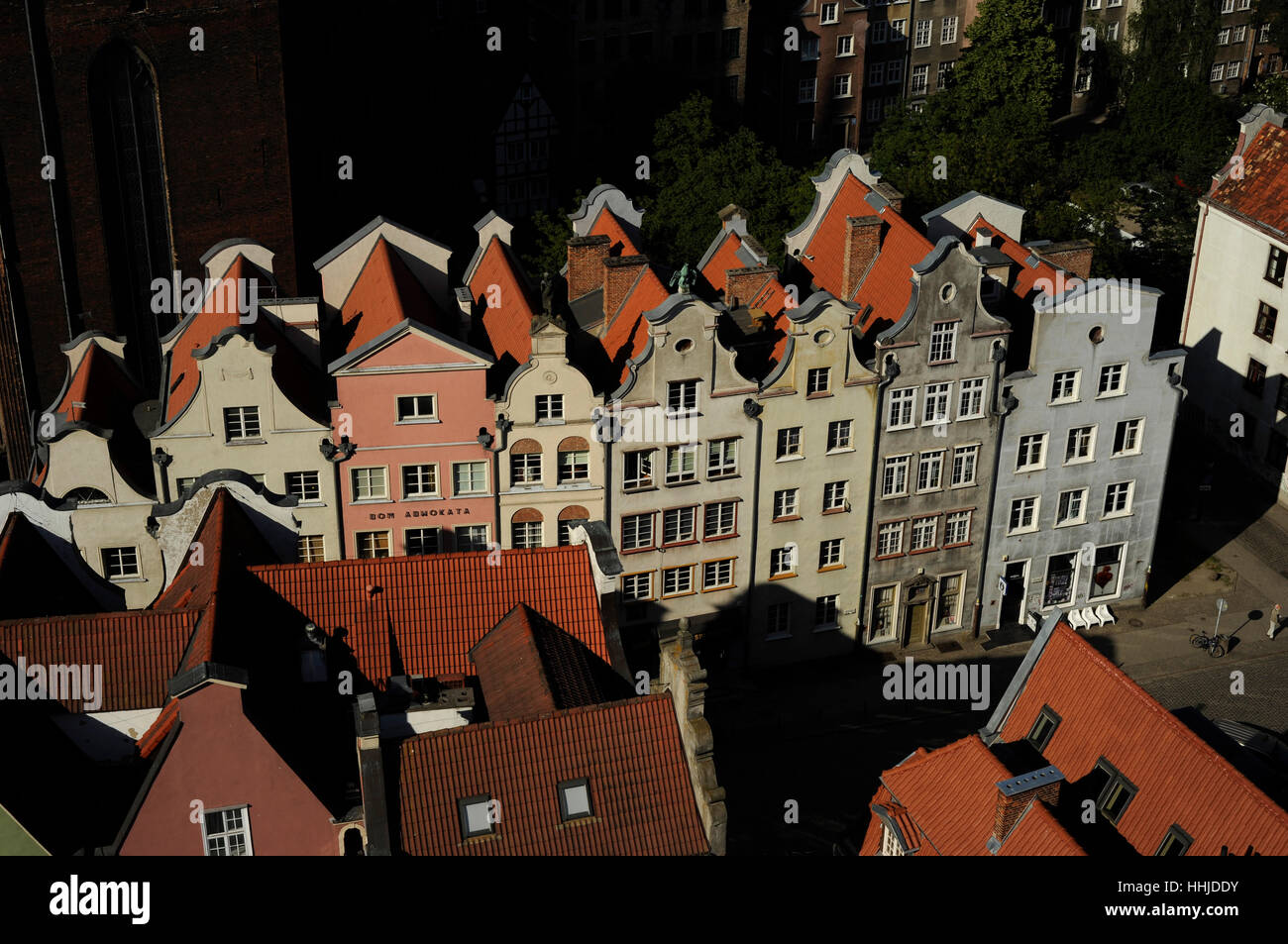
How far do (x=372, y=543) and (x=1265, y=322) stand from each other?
184ft

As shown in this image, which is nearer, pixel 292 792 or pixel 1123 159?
pixel 292 792

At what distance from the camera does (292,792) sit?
46125mm

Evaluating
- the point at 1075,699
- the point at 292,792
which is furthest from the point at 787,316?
the point at 292,792

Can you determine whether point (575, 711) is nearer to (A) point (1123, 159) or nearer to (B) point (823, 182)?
(B) point (823, 182)

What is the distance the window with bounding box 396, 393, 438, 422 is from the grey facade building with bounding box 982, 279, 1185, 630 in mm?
27300

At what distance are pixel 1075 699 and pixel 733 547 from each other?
23.5 m

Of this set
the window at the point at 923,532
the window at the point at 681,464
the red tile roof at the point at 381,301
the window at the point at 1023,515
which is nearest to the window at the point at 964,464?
the window at the point at 923,532

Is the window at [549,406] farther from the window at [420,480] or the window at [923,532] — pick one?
the window at [923,532]

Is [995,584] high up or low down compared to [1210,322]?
down

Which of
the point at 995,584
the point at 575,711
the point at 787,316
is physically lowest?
the point at 995,584

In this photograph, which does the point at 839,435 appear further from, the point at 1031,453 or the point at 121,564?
the point at 121,564

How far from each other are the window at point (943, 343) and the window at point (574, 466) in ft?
55.3

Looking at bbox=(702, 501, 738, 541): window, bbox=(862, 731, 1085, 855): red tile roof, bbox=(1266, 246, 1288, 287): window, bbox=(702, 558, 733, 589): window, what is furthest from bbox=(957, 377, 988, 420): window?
bbox=(1266, 246, 1288, 287): window

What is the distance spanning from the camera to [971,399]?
71125mm
